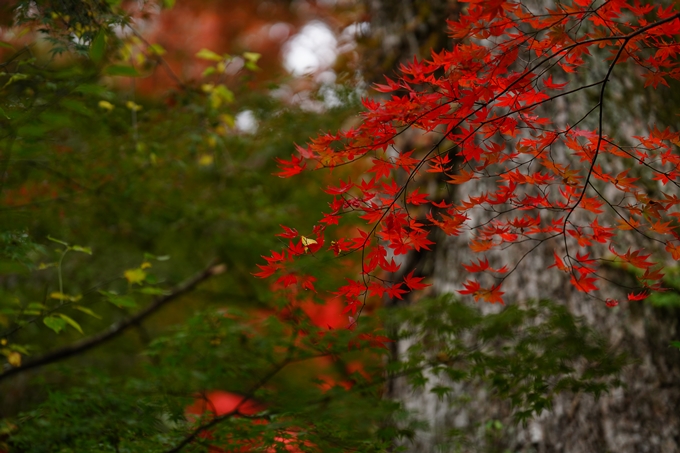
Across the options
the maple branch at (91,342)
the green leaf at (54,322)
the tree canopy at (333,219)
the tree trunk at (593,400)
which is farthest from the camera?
the maple branch at (91,342)

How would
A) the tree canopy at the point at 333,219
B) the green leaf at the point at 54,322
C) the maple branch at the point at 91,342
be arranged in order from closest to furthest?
the tree canopy at the point at 333,219
the green leaf at the point at 54,322
the maple branch at the point at 91,342

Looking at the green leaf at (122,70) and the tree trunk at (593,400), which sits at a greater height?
the green leaf at (122,70)

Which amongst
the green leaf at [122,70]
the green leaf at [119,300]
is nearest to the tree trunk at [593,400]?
the green leaf at [119,300]

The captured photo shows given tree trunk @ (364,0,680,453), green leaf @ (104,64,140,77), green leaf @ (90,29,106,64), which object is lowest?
tree trunk @ (364,0,680,453)

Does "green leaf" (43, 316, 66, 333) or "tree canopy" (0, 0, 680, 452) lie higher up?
"tree canopy" (0, 0, 680, 452)

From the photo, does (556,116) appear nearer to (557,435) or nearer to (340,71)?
(557,435)

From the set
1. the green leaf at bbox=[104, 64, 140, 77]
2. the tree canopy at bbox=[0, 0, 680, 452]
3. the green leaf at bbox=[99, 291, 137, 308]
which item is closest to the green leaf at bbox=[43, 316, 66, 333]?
the tree canopy at bbox=[0, 0, 680, 452]

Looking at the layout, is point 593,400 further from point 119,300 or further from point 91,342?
point 91,342

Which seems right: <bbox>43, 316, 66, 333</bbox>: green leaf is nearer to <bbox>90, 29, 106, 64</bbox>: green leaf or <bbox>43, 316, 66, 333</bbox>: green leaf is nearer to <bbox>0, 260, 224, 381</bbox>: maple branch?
<bbox>90, 29, 106, 64</bbox>: green leaf

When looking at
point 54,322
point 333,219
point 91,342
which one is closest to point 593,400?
point 333,219

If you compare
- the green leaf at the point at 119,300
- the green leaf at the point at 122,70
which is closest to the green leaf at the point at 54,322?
the green leaf at the point at 119,300

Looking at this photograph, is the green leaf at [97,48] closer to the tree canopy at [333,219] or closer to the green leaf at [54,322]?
the tree canopy at [333,219]

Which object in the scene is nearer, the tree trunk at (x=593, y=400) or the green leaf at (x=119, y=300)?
the green leaf at (x=119, y=300)

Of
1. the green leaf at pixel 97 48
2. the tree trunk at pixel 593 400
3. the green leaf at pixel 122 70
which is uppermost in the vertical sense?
the green leaf at pixel 97 48
